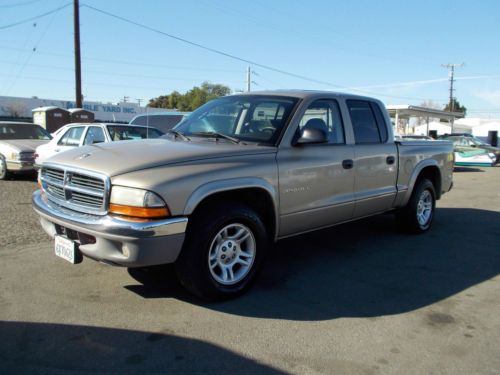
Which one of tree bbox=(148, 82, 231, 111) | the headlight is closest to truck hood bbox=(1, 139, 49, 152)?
the headlight

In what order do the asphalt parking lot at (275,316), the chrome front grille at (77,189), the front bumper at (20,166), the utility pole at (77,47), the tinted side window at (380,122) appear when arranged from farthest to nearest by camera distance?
the utility pole at (77,47)
the front bumper at (20,166)
the tinted side window at (380,122)
the chrome front grille at (77,189)
the asphalt parking lot at (275,316)

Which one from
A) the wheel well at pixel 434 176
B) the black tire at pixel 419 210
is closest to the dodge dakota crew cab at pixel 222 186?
the black tire at pixel 419 210

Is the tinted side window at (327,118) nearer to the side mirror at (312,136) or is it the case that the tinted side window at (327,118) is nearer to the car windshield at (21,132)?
the side mirror at (312,136)

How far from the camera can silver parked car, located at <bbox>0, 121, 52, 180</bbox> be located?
36.7 ft

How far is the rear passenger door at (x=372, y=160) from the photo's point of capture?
5297mm

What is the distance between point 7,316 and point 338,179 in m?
3.39

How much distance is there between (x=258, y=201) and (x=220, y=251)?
678 millimetres

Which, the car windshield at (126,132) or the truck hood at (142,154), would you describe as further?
the car windshield at (126,132)

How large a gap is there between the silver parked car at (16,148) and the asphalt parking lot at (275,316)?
597 centimetres

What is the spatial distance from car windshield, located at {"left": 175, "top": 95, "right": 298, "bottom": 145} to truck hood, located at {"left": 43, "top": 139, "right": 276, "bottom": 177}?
9.1 inches

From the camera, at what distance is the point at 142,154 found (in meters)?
3.83

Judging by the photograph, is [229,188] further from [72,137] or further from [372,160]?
[72,137]

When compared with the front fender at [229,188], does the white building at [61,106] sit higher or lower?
higher

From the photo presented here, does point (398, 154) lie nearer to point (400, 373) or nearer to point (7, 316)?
point (400, 373)
